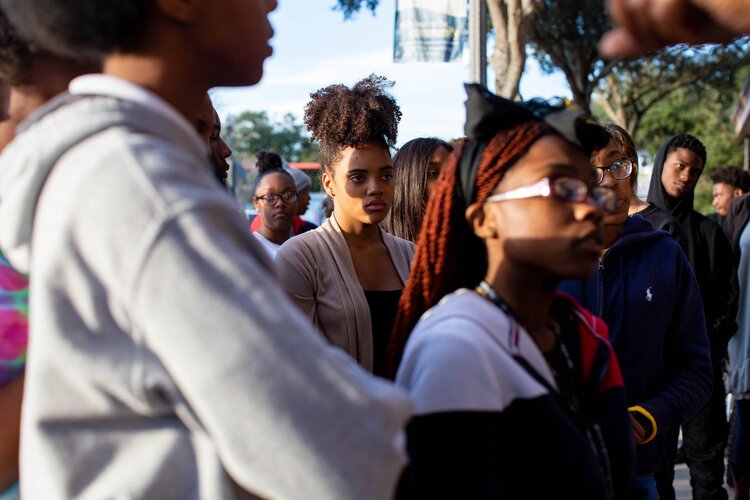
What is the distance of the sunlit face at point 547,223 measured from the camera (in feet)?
6.30

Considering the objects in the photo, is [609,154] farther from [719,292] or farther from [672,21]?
[719,292]

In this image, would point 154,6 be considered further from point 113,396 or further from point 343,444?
point 343,444

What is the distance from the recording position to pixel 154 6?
1400 mm

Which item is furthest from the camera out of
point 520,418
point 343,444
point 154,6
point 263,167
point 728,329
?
point 263,167

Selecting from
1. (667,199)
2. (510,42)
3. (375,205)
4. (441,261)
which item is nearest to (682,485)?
(667,199)

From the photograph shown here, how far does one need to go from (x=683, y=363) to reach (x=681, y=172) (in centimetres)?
314

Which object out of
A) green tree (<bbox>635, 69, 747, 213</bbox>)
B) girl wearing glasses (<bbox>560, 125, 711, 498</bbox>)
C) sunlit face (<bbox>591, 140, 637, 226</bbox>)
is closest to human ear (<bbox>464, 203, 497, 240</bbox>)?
girl wearing glasses (<bbox>560, 125, 711, 498</bbox>)

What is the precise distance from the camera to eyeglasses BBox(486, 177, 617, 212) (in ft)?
6.32

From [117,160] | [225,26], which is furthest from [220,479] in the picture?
[225,26]

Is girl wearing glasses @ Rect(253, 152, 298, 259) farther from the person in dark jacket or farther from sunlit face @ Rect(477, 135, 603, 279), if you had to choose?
sunlit face @ Rect(477, 135, 603, 279)

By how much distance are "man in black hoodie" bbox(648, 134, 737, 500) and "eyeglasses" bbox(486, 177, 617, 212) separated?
14.5 feet

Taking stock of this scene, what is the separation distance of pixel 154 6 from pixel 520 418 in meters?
1.04

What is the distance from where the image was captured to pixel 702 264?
239 inches

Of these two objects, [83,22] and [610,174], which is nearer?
[83,22]
